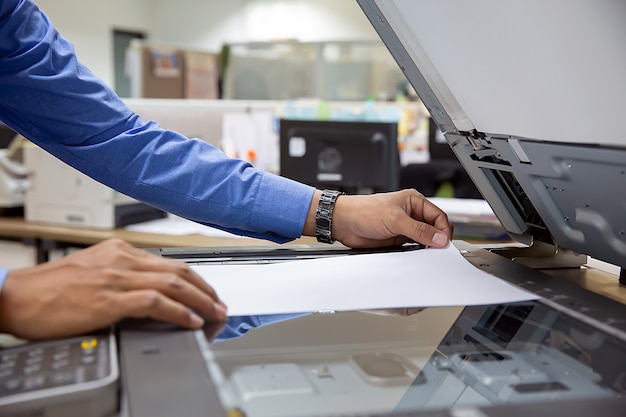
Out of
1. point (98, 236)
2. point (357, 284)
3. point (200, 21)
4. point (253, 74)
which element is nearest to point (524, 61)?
point (357, 284)

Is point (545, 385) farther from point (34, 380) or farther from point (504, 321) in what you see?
point (34, 380)

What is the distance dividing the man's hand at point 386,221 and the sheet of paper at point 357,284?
48mm

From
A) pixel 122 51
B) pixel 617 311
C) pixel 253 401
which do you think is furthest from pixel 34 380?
pixel 122 51

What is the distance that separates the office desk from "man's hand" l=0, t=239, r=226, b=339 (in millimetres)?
1459

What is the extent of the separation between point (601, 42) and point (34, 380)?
0.53m

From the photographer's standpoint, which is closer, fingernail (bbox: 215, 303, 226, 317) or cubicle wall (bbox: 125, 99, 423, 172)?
fingernail (bbox: 215, 303, 226, 317)

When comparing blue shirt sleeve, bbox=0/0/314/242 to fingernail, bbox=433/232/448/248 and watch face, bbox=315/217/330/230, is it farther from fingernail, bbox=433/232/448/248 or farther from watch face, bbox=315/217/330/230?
fingernail, bbox=433/232/448/248

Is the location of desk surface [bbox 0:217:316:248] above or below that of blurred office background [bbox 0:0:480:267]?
below

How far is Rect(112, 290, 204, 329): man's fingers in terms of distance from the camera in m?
0.53

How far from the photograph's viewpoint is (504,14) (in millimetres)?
674

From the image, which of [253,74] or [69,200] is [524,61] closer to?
[69,200]

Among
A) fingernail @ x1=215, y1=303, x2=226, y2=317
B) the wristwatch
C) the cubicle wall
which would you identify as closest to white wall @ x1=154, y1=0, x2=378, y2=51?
the cubicle wall

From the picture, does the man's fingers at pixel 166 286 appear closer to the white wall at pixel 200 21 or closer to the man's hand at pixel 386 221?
the man's hand at pixel 386 221

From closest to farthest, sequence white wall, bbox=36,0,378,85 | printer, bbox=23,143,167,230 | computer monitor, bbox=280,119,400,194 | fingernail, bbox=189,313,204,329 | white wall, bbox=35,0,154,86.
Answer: fingernail, bbox=189,313,204,329
printer, bbox=23,143,167,230
computer monitor, bbox=280,119,400,194
white wall, bbox=35,0,154,86
white wall, bbox=36,0,378,85
